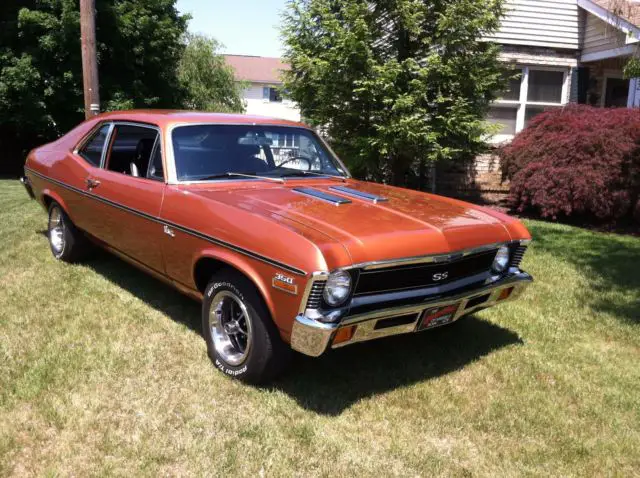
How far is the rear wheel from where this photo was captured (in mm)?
5609

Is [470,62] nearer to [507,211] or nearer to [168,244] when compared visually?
[507,211]

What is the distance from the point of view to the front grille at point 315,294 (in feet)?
9.50

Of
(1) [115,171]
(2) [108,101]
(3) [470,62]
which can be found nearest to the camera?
(1) [115,171]

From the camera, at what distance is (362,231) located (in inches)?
125

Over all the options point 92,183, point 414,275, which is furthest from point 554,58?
point 414,275

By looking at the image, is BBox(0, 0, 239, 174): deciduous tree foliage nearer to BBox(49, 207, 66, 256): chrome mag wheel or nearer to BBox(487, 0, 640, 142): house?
BBox(487, 0, 640, 142): house

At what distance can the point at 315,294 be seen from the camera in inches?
115

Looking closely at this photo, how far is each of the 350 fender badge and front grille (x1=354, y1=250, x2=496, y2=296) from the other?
359 millimetres

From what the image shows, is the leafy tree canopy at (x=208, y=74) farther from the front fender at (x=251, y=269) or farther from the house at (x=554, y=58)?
the front fender at (x=251, y=269)

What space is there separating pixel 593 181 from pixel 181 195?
23.0ft

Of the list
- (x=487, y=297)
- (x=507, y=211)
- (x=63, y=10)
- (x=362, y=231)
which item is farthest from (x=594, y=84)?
(x=63, y=10)

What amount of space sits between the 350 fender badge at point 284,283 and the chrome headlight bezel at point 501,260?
159 cm

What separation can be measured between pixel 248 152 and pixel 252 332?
172cm

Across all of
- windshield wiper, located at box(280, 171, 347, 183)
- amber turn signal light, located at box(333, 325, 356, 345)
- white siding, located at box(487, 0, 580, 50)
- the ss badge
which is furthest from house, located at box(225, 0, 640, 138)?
amber turn signal light, located at box(333, 325, 356, 345)
